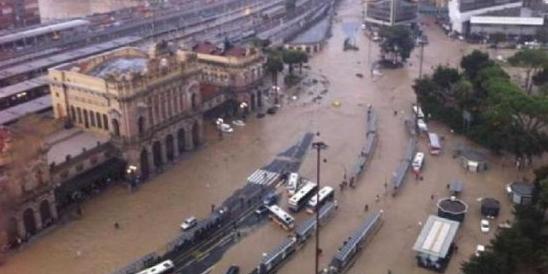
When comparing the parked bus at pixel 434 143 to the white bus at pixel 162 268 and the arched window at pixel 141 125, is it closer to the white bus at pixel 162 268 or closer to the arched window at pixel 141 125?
the arched window at pixel 141 125

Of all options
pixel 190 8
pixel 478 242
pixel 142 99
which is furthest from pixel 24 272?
pixel 190 8

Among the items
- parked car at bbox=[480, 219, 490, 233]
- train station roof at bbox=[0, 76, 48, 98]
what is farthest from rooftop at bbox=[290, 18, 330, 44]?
parked car at bbox=[480, 219, 490, 233]

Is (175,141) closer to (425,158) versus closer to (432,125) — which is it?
(425,158)

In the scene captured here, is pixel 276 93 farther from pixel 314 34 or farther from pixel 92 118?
pixel 314 34

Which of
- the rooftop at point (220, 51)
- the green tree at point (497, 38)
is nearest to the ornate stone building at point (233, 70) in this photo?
the rooftop at point (220, 51)

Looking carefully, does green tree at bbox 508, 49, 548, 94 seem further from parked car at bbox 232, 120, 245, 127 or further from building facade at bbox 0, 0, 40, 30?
building facade at bbox 0, 0, 40, 30

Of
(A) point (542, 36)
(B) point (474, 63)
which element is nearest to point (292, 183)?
(B) point (474, 63)

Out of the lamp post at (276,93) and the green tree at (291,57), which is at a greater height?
the green tree at (291,57)
